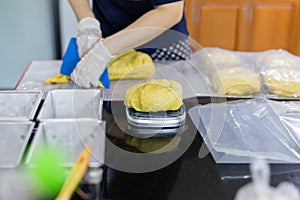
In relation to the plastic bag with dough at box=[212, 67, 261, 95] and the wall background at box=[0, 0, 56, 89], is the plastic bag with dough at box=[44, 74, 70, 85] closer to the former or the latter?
the plastic bag with dough at box=[212, 67, 261, 95]

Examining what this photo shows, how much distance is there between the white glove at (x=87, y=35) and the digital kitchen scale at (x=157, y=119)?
384 millimetres

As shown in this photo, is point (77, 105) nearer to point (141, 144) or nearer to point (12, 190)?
point (141, 144)

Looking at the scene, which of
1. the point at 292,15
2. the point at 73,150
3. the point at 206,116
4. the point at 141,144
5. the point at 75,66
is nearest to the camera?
the point at 73,150

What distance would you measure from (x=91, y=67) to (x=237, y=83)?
43 centimetres

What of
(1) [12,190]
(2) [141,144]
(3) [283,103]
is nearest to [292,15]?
(3) [283,103]

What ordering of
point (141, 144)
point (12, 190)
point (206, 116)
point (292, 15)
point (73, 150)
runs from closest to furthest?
1. point (12, 190)
2. point (73, 150)
3. point (141, 144)
4. point (206, 116)
5. point (292, 15)

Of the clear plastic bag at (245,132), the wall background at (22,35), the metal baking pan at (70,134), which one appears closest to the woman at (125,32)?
the clear plastic bag at (245,132)

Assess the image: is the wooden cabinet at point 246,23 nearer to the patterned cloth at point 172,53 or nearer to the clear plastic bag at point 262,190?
the patterned cloth at point 172,53

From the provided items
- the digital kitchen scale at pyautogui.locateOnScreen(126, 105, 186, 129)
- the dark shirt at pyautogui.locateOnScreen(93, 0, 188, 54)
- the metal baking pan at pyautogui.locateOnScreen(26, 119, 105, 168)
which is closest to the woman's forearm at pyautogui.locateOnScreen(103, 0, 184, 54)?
the dark shirt at pyautogui.locateOnScreen(93, 0, 188, 54)

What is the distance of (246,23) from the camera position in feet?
6.98

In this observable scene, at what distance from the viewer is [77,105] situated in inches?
32.9

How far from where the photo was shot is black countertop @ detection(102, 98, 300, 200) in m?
0.66

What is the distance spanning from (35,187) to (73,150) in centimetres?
13

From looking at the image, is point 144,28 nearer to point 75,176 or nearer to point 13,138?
point 13,138
